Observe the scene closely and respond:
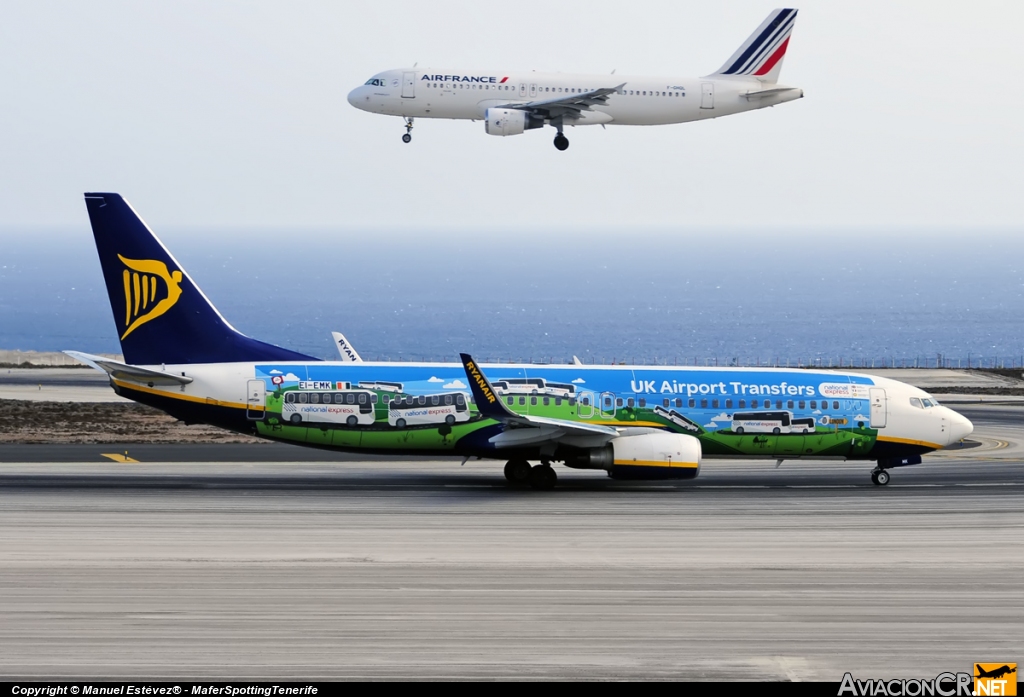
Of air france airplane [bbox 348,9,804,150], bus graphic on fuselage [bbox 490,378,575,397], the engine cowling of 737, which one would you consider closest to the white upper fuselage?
air france airplane [bbox 348,9,804,150]

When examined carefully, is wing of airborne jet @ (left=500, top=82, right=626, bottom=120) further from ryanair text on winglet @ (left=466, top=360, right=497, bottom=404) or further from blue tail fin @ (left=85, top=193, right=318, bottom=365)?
ryanair text on winglet @ (left=466, top=360, right=497, bottom=404)

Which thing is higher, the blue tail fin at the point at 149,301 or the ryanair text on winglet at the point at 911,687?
the blue tail fin at the point at 149,301

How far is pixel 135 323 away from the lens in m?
38.3

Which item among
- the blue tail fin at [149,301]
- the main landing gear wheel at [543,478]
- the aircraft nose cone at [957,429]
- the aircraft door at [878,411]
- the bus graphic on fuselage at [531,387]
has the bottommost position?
the main landing gear wheel at [543,478]

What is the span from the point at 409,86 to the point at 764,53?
67.3 feet

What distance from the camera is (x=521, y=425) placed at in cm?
3688

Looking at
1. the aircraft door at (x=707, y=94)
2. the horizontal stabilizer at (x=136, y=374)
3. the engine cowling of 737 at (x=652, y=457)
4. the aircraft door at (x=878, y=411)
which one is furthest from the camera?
the aircraft door at (x=707, y=94)

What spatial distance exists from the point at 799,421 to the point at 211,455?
68.8 ft

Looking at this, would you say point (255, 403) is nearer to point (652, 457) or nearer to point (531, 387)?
point (531, 387)

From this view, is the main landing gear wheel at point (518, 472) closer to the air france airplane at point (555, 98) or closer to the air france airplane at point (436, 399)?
the air france airplane at point (436, 399)

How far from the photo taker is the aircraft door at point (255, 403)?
37.7 metres

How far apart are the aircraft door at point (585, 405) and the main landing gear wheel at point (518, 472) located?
95.7 inches

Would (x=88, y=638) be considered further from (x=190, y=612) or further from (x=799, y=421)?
(x=799, y=421)

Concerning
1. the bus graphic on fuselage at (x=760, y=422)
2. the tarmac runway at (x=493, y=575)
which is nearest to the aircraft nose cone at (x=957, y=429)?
the tarmac runway at (x=493, y=575)
